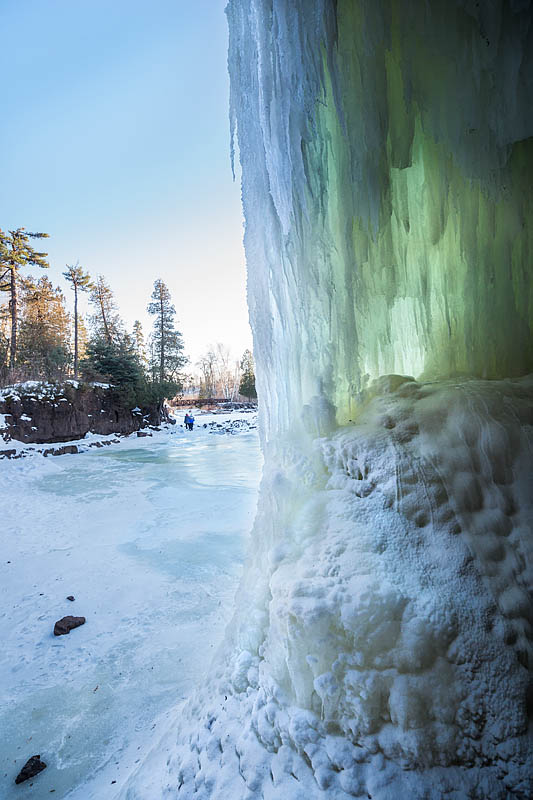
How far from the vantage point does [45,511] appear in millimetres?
7230

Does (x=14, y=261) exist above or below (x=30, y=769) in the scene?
above

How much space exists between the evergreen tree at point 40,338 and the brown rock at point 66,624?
71.0ft

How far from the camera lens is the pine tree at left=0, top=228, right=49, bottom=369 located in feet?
75.4

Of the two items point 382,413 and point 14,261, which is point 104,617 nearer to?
point 382,413

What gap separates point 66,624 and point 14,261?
90.6ft

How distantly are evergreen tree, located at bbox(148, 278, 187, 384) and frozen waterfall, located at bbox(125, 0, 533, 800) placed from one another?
1306 inches

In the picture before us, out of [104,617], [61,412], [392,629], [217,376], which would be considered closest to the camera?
[392,629]

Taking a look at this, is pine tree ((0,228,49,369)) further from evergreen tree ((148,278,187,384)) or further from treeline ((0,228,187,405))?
evergreen tree ((148,278,187,384))

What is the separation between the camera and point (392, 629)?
55.9 inches

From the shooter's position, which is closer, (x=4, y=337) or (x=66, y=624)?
(x=66, y=624)

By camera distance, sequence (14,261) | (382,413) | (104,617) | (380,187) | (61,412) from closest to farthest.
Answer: (382,413)
(380,187)
(104,617)
(61,412)
(14,261)

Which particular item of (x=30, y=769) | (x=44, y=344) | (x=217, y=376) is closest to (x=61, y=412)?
(x=44, y=344)

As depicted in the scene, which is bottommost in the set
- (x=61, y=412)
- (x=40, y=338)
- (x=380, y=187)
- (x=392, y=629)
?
(x=392, y=629)

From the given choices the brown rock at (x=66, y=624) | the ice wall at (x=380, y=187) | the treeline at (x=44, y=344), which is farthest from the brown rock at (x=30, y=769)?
the treeline at (x=44, y=344)
